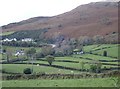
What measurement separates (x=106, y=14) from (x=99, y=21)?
609 inches

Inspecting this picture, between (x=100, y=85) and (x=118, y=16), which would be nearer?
(x=100, y=85)

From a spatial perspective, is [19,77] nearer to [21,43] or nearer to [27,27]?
[21,43]

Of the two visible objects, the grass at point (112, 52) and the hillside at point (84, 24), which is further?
the hillside at point (84, 24)

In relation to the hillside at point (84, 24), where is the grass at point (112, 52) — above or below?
below

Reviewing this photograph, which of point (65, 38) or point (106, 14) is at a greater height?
Result: point (106, 14)

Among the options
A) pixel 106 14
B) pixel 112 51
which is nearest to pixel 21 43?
pixel 112 51

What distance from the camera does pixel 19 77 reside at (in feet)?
94.8

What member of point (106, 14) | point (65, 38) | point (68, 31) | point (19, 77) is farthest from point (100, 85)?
point (106, 14)

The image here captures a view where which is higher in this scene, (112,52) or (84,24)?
(84,24)

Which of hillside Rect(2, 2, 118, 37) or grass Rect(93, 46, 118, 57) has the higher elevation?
hillside Rect(2, 2, 118, 37)

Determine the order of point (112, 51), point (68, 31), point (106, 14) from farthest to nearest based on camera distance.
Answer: point (106, 14)
point (68, 31)
point (112, 51)

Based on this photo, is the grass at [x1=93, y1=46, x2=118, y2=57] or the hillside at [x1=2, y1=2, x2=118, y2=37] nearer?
the grass at [x1=93, y1=46, x2=118, y2=57]

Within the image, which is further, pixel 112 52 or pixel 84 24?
pixel 84 24

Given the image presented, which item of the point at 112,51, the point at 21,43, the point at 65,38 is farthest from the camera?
the point at 65,38
